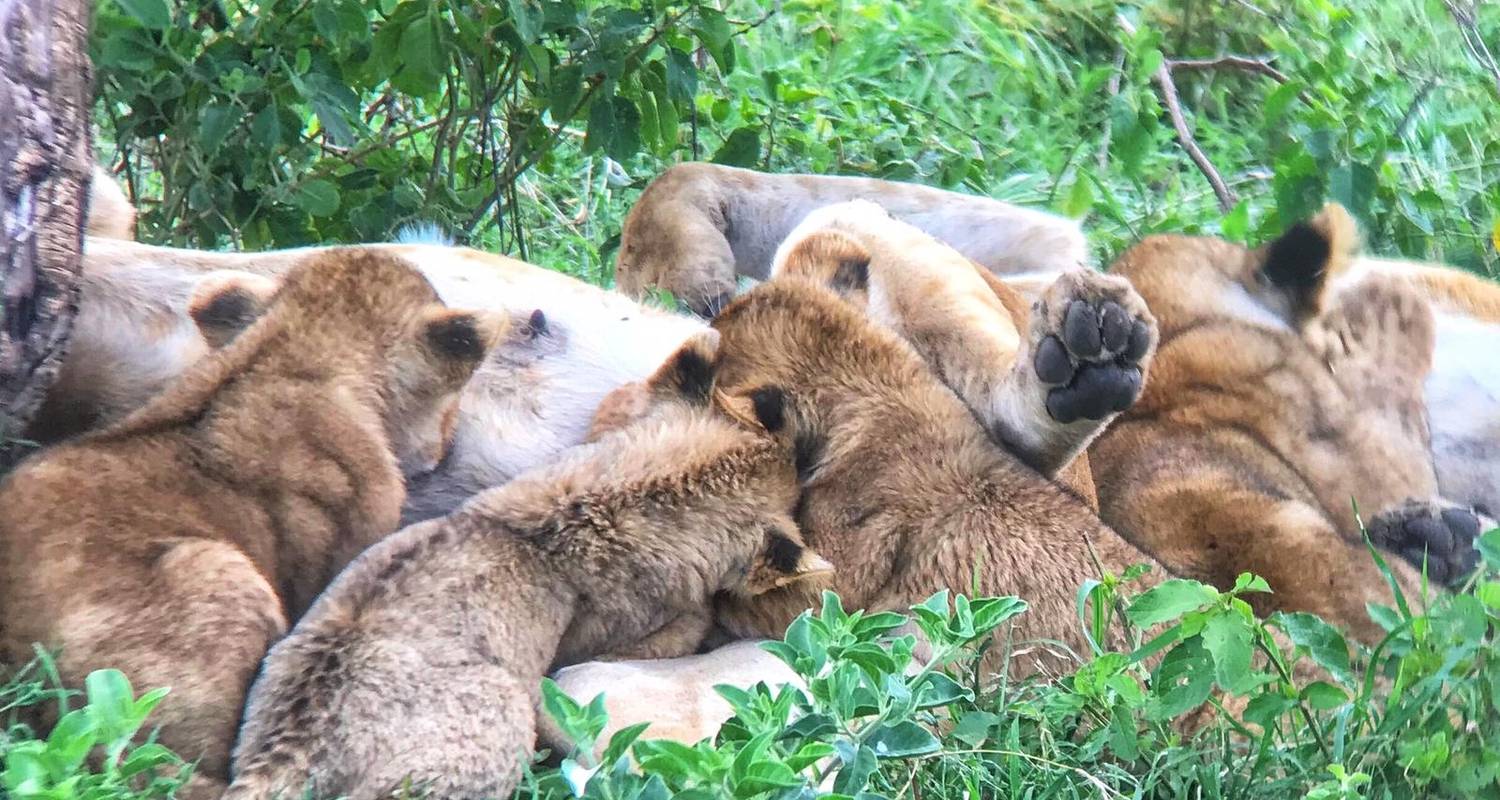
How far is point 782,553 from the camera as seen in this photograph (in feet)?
9.61

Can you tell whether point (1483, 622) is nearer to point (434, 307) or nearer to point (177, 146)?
point (434, 307)

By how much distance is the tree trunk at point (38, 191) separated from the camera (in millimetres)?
2637

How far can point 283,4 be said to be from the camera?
4.59 m

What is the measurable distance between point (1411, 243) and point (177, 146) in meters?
3.63

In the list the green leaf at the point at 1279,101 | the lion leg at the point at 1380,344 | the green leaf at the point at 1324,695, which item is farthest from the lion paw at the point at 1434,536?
the green leaf at the point at 1279,101

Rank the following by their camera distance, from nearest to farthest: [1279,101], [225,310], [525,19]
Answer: [225,310], [525,19], [1279,101]

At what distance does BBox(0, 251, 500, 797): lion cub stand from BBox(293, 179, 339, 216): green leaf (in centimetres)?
128

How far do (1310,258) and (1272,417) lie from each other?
40 centimetres

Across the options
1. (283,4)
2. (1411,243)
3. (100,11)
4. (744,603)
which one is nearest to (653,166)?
(283,4)

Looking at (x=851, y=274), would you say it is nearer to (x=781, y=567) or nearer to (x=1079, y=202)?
(x=781, y=567)

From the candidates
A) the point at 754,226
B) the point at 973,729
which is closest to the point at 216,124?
the point at 754,226

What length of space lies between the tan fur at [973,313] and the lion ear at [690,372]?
364 millimetres

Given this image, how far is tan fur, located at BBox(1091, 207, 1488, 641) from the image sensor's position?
3273 millimetres

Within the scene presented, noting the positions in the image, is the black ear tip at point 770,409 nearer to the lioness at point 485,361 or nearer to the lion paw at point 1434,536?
the lioness at point 485,361
